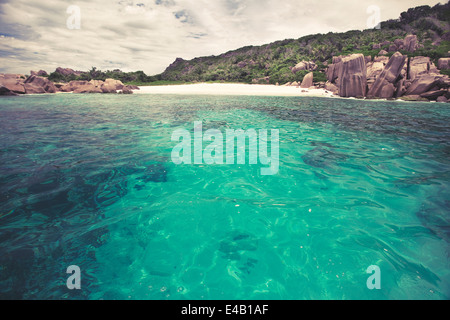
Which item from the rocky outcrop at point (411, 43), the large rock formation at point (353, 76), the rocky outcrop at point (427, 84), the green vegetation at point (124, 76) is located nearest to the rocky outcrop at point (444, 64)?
the rocky outcrop at point (427, 84)

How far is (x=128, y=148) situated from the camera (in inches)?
259

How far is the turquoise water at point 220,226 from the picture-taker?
Answer: 234 centimetres

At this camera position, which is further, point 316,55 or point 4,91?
point 316,55

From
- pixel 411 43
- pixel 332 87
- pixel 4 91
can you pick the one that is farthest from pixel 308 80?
pixel 4 91

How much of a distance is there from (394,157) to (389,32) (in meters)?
81.0

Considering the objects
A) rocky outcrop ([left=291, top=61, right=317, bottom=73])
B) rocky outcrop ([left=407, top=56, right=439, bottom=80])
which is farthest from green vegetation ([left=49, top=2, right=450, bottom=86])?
rocky outcrop ([left=407, top=56, right=439, bottom=80])

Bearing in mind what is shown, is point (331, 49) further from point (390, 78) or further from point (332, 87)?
point (390, 78)

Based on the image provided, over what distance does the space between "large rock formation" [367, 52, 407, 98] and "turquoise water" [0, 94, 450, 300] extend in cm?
3165

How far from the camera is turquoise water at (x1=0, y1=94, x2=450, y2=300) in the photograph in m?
2.34

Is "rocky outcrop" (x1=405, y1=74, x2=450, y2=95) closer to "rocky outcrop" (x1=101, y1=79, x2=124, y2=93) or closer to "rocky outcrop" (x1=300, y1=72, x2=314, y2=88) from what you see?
"rocky outcrop" (x1=300, y1=72, x2=314, y2=88)

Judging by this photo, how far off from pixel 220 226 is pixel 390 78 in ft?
126

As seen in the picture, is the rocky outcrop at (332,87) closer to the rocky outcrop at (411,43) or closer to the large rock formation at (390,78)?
the large rock formation at (390,78)

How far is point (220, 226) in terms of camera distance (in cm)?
329
